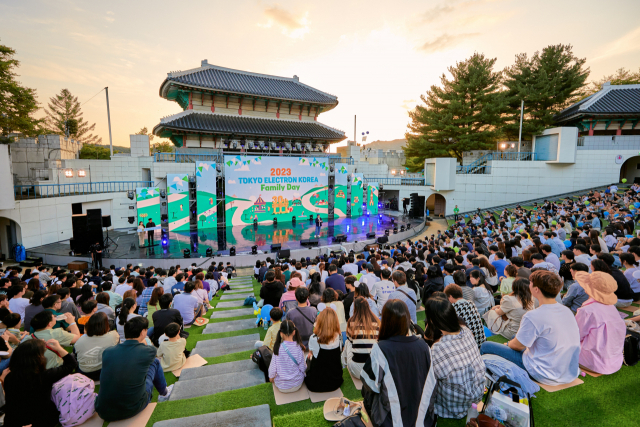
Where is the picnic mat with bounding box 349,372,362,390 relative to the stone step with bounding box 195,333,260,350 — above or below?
above

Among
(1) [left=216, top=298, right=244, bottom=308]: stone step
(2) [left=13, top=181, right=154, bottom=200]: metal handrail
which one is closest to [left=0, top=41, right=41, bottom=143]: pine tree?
(2) [left=13, top=181, right=154, bottom=200]: metal handrail

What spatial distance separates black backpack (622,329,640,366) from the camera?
348cm

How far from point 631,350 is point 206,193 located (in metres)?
20.4

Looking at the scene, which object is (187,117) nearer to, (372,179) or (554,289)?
(372,179)

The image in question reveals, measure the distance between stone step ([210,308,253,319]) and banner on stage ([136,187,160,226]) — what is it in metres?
13.3

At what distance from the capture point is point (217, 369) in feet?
13.3

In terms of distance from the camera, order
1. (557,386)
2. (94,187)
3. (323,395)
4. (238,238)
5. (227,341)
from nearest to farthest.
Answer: (557,386) < (323,395) < (227,341) < (238,238) < (94,187)

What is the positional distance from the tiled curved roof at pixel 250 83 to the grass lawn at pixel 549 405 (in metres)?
24.5

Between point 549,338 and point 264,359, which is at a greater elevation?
point 549,338

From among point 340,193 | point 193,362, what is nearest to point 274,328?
Answer: point 193,362

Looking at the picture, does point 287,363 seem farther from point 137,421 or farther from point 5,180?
point 5,180

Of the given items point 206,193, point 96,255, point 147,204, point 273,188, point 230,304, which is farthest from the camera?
point 273,188

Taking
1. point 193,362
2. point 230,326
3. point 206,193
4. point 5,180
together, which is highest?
point 5,180

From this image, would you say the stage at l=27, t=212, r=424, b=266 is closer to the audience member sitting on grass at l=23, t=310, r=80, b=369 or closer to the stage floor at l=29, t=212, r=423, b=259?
the stage floor at l=29, t=212, r=423, b=259
